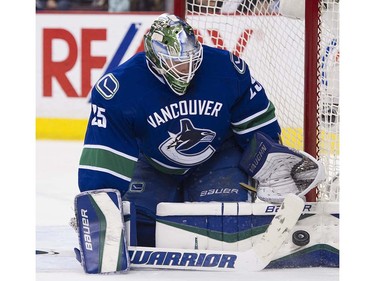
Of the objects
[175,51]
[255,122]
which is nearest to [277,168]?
[255,122]

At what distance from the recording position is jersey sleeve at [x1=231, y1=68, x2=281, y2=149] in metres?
3.36

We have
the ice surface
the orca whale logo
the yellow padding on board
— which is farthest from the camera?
the yellow padding on board

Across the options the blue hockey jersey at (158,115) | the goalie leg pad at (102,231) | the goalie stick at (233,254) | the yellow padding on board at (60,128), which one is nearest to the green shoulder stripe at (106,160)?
the blue hockey jersey at (158,115)

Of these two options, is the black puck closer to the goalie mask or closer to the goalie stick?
the goalie stick

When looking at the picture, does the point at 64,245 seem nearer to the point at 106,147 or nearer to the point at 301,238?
the point at 106,147

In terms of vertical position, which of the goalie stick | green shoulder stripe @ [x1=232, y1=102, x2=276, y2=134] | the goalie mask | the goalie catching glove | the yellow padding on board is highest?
the goalie mask

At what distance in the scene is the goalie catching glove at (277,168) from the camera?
3.30 metres

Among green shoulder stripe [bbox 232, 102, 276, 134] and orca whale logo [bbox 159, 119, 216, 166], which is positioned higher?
green shoulder stripe [bbox 232, 102, 276, 134]

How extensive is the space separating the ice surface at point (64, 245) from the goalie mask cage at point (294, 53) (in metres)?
0.62

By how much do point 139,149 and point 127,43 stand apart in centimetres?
372

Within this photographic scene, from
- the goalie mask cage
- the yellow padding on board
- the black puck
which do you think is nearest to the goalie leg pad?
the black puck

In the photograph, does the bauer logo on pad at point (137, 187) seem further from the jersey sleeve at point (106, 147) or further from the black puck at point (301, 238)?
the black puck at point (301, 238)
